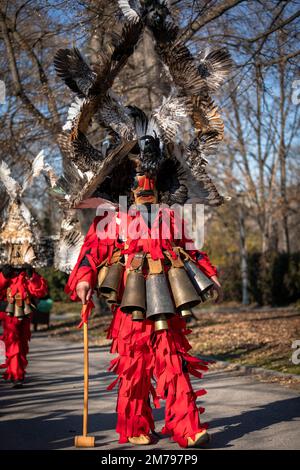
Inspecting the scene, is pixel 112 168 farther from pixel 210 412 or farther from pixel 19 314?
pixel 19 314

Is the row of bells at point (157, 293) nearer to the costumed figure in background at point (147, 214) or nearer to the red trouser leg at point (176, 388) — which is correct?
the costumed figure in background at point (147, 214)

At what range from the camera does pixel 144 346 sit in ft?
16.6

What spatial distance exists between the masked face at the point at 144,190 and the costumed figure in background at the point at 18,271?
387cm

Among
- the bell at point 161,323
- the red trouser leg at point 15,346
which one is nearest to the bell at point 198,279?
the bell at point 161,323

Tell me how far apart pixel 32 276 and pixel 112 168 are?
162 inches

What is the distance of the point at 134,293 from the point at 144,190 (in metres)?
0.95

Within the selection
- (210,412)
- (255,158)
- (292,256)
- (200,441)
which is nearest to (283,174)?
(255,158)

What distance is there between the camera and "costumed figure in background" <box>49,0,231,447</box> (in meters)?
5.00

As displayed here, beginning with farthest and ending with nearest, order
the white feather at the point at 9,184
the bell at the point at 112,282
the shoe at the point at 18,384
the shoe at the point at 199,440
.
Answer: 1. the white feather at the point at 9,184
2. the shoe at the point at 18,384
3. the bell at the point at 112,282
4. the shoe at the point at 199,440

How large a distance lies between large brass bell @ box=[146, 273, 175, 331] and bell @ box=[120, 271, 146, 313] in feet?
0.17

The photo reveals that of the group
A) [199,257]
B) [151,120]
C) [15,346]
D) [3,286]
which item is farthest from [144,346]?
[3,286]

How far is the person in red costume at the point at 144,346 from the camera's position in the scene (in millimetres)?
4918

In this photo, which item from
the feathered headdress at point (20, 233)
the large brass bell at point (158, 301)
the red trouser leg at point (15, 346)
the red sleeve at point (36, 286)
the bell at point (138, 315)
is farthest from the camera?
the feathered headdress at point (20, 233)

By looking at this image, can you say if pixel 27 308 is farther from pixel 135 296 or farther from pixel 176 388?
pixel 176 388
